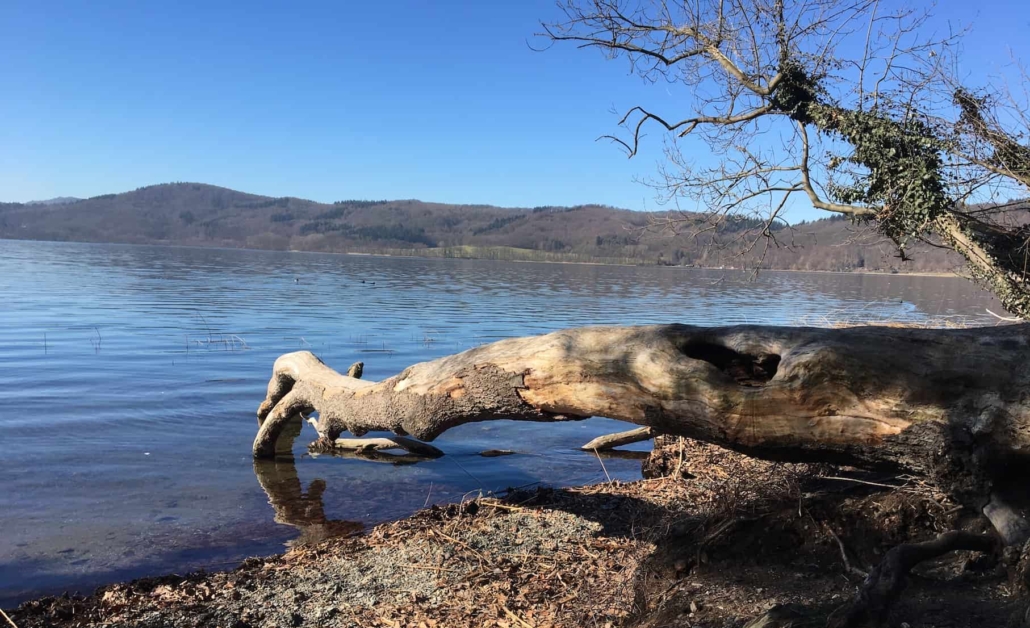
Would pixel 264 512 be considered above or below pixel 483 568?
below

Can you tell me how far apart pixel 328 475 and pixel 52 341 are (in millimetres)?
15810

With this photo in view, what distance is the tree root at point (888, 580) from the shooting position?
8.38ft

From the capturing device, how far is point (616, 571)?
504cm

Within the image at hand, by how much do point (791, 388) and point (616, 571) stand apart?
6.60 ft

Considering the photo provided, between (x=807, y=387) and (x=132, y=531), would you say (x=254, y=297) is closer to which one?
(x=132, y=531)

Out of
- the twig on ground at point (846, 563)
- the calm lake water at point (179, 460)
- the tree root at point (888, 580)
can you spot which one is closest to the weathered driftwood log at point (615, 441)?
the calm lake water at point (179, 460)

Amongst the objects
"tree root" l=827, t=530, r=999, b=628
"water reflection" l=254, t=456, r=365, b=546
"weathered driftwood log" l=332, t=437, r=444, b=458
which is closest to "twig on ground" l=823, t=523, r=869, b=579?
"tree root" l=827, t=530, r=999, b=628

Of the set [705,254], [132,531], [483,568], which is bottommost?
[132,531]

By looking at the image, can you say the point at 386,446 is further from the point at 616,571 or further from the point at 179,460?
the point at 616,571

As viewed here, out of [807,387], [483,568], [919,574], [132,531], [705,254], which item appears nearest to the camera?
[919,574]

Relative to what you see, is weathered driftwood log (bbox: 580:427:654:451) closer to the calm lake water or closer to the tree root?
the calm lake water

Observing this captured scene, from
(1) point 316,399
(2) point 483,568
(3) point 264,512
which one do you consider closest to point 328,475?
(3) point 264,512

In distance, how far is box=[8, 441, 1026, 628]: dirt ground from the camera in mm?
3404

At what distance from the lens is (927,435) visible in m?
3.67
